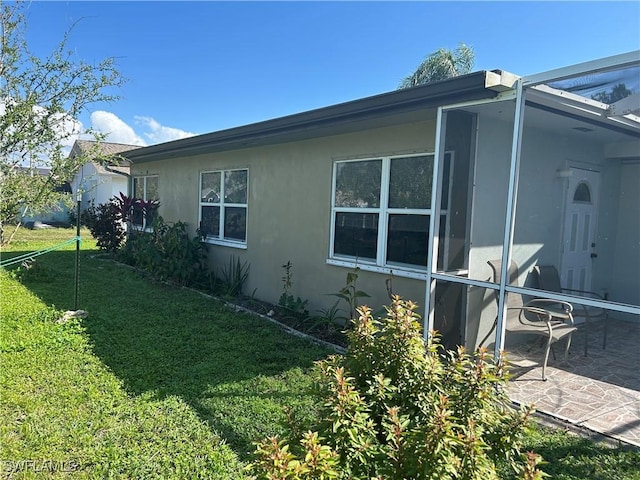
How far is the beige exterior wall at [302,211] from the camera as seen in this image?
5.73 metres

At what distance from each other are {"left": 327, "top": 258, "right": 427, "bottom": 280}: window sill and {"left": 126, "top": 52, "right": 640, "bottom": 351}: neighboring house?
0.9 inches

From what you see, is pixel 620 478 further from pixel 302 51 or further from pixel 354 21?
pixel 302 51

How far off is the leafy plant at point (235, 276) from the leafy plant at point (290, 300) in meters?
1.33

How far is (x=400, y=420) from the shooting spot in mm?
1962

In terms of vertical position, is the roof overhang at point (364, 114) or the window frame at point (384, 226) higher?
the roof overhang at point (364, 114)

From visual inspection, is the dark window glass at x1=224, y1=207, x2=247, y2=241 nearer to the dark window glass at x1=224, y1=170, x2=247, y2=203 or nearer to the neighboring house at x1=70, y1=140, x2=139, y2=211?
the dark window glass at x1=224, y1=170, x2=247, y2=203

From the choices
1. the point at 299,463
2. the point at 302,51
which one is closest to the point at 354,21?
the point at 302,51

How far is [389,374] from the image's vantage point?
220 cm

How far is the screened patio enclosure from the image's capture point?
3955 millimetres

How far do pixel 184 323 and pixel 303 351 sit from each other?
2.00 meters

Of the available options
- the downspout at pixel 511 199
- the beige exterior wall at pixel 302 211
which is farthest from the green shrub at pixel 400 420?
the beige exterior wall at pixel 302 211

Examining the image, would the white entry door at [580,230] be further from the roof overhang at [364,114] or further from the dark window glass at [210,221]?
the dark window glass at [210,221]

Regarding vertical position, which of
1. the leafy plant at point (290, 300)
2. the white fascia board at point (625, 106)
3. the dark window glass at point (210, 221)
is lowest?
the leafy plant at point (290, 300)

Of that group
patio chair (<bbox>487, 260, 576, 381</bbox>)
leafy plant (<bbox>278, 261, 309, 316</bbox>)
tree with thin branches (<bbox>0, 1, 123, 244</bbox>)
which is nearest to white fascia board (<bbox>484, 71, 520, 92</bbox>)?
patio chair (<bbox>487, 260, 576, 381</bbox>)
